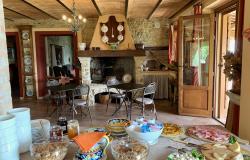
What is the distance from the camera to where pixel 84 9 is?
5.66m

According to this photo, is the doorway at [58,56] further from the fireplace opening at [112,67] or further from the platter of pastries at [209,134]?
the platter of pastries at [209,134]

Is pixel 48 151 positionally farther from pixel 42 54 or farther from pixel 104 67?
pixel 42 54

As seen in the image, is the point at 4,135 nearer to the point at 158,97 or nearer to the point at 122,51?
the point at 122,51

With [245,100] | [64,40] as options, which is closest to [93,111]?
[245,100]

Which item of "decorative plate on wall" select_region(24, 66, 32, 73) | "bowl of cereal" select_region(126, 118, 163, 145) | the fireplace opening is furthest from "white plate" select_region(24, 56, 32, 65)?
"bowl of cereal" select_region(126, 118, 163, 145)

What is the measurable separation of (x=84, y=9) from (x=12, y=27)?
2915 millimetres

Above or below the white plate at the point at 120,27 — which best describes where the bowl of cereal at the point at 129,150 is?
below

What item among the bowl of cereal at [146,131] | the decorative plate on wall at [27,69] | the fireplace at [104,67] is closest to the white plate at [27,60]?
the decorative plate on wall at [27,69]

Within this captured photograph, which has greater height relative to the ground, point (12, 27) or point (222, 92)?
point (12, 27)

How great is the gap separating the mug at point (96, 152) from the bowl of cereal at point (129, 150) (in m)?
0.05

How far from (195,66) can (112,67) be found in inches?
126

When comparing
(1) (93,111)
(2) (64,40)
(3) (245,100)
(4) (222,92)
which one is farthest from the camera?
(2) (64,40)

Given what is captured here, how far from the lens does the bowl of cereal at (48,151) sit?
1.21 m

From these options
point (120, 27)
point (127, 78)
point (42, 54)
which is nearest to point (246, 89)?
point (127, 78)
